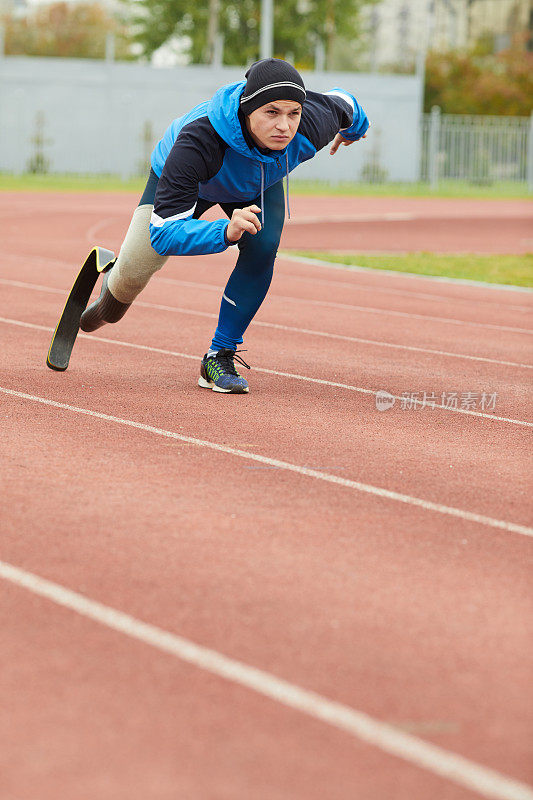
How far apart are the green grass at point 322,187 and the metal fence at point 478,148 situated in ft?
1.05

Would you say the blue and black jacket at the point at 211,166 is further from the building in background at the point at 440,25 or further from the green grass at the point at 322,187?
the building in background at the point at 440,25

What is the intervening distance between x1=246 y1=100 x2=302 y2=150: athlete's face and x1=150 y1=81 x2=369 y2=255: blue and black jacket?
0.27 feet

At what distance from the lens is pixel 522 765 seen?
→ 101 inches

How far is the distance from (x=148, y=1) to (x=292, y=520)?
48.7m

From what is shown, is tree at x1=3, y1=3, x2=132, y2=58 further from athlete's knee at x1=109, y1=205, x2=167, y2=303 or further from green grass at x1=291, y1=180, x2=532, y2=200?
athlete's knee at x1=109, y1=205, x2=167, y2=303

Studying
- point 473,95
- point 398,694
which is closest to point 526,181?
point 473,95

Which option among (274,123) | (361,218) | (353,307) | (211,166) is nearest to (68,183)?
(361,218)

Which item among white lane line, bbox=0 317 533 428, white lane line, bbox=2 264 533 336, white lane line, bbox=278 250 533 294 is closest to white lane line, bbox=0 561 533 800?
white lane line, bbox=0 317 533 428

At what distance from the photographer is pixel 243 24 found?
4962 cm

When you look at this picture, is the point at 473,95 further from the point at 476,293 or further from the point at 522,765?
the point at 522,765

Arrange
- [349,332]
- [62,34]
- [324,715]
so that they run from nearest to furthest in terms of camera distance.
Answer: [324,715]
[349,332]
[62,34]

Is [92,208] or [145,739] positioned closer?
[145,739]

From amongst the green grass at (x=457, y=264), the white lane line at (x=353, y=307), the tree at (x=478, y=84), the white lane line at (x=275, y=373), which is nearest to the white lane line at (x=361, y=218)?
the green grass at (x=457, y=264)

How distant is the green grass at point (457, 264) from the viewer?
13.4 metres
